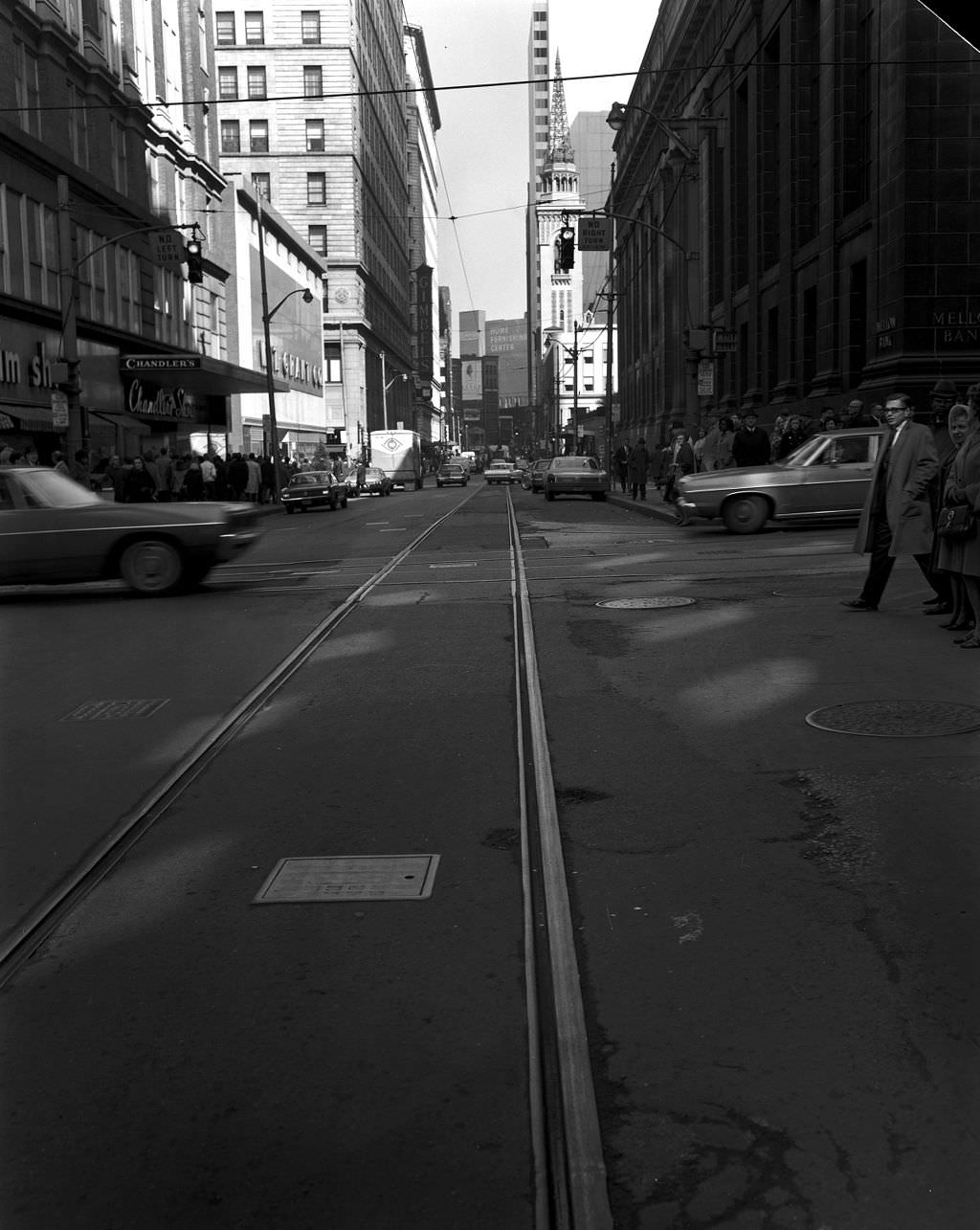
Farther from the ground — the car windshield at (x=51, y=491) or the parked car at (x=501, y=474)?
the car windshield at (x=51, y=491)

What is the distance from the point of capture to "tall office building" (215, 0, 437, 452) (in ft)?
313

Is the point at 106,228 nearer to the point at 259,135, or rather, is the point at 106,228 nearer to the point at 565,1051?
the point at 565,1051

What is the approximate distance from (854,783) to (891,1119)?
10.1ft

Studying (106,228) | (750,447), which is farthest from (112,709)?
(106,228)

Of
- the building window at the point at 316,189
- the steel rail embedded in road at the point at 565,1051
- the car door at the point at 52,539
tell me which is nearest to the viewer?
the steel rail embedded in road at the point at 565,1051

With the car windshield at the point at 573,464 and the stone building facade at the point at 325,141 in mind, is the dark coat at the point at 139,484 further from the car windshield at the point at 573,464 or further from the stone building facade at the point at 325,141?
the stone building facade at the point at 325,141

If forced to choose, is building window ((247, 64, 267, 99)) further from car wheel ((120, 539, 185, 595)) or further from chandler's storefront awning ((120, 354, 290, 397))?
car wheel ((120, 539, 185, 595))

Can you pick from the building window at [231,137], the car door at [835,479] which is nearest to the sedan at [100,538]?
the car door at [835,479]

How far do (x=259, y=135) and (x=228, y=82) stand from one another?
3970 mm

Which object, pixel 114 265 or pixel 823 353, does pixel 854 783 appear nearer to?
pixel 823 353

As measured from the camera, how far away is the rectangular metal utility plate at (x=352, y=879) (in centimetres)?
478

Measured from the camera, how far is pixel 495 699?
8336mm

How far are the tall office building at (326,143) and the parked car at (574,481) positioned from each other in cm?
5208

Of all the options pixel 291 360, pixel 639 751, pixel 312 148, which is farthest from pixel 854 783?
pixel 312 148
